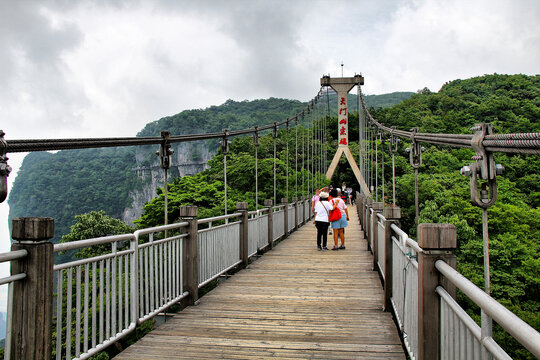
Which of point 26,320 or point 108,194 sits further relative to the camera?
point 108,194

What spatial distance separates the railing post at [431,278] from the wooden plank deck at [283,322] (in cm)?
106

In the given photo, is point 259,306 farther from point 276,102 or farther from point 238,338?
point 276,102

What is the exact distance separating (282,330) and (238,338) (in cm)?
44

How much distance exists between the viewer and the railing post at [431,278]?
220cm

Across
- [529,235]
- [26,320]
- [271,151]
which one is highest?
[271,151]

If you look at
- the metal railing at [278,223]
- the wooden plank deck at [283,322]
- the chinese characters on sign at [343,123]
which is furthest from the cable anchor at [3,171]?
the chinese characters on sign at [343,123]

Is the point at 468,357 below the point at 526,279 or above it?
above

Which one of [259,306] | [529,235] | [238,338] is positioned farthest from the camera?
[529,235]

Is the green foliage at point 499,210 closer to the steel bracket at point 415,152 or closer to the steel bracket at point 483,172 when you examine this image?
the steel bracket at point 415,152

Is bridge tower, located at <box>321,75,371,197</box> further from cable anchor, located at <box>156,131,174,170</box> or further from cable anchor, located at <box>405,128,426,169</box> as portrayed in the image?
cable anchor, located at <box>156,131,174,170</box>

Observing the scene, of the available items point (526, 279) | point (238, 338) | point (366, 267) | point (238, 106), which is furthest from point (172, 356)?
point (238, 106)

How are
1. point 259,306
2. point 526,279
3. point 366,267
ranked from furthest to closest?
point 526,279
point 366,267
point 259,306

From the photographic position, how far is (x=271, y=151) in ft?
118

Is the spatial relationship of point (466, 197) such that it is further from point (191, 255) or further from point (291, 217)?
point (191, 255)
